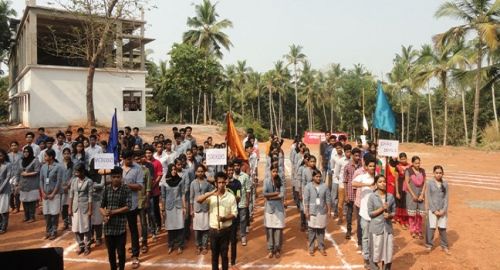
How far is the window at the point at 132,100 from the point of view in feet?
87.5

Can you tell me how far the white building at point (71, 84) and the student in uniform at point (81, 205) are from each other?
1647 cm

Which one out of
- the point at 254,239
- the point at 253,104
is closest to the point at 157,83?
the point at 253,104

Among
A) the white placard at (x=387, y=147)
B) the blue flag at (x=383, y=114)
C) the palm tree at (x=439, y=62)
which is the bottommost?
the white placard at (x=387, y=147)

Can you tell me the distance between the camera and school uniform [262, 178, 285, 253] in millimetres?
7805

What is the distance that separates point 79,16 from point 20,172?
1425cm

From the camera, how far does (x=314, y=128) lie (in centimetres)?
6638

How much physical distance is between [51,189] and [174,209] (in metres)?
2.84

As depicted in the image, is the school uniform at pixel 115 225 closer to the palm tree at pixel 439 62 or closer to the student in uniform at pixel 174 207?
the student in uniform at pixel 174 207

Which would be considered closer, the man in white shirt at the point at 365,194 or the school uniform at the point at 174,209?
the man in white shirt at the point at 365,194

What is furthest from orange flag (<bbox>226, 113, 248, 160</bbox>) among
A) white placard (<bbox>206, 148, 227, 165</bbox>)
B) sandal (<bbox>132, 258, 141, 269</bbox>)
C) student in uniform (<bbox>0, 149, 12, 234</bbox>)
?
student in uniform (<bbox>0, 149, 12, 234</bbox>)

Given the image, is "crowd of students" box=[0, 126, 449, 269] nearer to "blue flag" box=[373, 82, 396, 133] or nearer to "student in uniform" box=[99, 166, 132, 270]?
"student in uniform" box=[99, 166, 132, 270]

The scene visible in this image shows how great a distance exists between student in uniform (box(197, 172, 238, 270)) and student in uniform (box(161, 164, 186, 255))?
1608 millimetres

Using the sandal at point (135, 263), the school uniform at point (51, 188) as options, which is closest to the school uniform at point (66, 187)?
the school uniform at point (51, 188)

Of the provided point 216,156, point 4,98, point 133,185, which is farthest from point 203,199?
point 4,98
